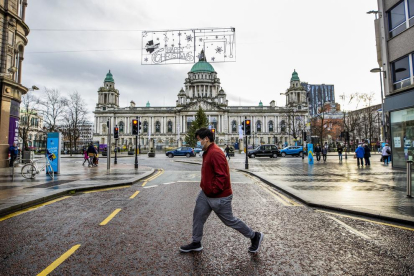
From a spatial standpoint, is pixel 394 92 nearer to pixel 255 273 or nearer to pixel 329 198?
pixel 329 198

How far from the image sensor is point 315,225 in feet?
17.4

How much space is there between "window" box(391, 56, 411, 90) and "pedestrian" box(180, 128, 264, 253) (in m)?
17.1

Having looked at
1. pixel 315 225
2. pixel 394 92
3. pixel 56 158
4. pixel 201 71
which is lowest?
pixel 315 225

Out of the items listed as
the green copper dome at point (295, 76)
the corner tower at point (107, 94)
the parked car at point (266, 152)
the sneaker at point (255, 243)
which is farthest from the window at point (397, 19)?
the corner tower at point (107, 94)

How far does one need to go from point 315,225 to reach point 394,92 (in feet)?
51.2

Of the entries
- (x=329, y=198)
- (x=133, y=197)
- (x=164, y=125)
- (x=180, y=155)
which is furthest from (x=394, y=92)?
(x=164, y=125)

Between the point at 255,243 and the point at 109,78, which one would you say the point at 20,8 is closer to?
the point at 255,243

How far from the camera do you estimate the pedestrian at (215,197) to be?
3787 mm

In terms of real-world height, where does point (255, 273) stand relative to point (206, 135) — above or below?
below

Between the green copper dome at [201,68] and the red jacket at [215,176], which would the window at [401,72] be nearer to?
the red jacket at [215,176]

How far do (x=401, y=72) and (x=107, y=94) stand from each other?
3923 inches

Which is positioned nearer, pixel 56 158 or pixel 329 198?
pixel 329 198

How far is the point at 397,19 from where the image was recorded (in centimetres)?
1683

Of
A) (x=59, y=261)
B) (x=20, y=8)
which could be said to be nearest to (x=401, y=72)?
(x=59, y=261)
